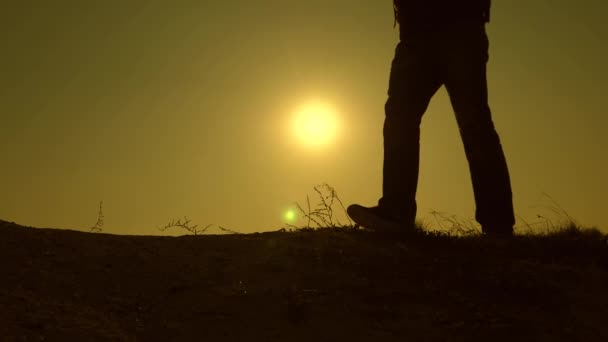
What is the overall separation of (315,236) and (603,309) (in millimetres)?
1619

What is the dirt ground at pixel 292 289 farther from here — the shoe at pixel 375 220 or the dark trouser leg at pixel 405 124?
the dark trouser leg at pixel 405 124

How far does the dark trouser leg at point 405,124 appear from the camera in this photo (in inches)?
163

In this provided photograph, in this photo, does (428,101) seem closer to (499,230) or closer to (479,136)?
(479,136)

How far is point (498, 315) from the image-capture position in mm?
2584

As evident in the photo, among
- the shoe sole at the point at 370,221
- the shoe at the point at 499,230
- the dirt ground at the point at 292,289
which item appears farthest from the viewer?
the shoe at the point at 499,230

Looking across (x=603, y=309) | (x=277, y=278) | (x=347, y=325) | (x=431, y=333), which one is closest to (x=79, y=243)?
(x=277, y=278)

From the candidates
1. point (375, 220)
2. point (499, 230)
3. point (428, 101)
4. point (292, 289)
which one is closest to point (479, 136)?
point (428, 101)

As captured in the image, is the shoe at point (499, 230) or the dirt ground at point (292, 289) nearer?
the dirt ground at point (292, 289)

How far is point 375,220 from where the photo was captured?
3986 mm

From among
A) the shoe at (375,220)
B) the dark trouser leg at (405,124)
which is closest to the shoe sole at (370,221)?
the shoe at (375,220)

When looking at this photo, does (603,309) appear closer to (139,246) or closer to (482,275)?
(482,275)

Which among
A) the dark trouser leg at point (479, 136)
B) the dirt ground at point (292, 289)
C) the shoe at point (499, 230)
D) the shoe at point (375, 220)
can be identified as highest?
the dark trouser leg at point (479, 136)

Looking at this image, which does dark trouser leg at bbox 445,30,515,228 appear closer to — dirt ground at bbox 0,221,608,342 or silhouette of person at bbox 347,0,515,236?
silhouette of person at bbox 347,0,515,236

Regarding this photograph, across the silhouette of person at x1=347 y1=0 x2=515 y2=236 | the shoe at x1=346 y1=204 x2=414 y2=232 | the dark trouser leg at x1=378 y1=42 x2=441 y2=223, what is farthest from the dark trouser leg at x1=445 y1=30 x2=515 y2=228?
the shoe at x1=346 y1=204 x2=414 y2=232
